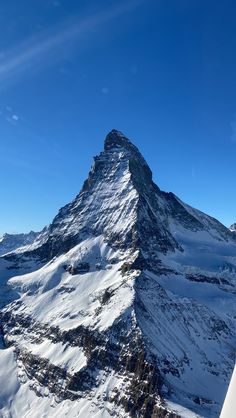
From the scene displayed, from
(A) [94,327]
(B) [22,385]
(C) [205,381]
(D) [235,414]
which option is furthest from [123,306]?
(D) [235,414]

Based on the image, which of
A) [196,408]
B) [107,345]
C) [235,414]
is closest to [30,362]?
[107,345]

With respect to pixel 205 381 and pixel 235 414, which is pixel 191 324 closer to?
pixel 205 381

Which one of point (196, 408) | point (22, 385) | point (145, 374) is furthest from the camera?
point (22, 385)

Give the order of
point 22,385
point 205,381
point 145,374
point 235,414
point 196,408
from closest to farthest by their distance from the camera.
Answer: point 235,414 < point 196,408 < point 145,374 < point 205,381 < point 22,385

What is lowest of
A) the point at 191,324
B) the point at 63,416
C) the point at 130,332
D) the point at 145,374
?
the point at 63,416

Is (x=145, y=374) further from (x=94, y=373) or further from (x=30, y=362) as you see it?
(x=30, y=362)

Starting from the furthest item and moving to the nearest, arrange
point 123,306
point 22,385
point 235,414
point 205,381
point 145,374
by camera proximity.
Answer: point 22,385, point 123,306, point 205,381, point 145,374, point 235,414

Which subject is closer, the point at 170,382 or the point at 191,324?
the point at 170,382

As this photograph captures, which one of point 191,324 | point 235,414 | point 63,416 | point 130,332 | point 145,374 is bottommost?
point 63,416

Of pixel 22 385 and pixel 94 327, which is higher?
pixel 94 327
